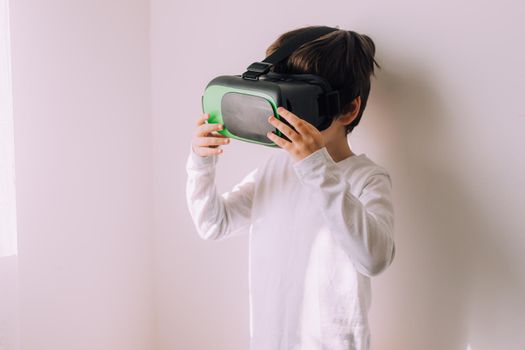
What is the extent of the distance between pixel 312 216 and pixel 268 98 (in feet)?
0.82

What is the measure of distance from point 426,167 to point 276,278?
12.6 inches

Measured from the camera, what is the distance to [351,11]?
0.93 meters

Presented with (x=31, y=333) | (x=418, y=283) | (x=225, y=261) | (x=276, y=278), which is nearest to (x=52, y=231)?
(x=31, y=333)

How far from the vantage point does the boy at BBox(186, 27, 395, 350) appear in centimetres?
71

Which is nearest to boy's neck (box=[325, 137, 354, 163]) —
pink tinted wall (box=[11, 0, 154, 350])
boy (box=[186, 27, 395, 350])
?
boy (box=[186, 27, 395, 350])

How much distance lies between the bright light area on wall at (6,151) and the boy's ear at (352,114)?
63cm

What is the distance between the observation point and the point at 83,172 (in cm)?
114

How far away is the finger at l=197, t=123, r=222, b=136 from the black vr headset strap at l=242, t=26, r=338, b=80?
94mm

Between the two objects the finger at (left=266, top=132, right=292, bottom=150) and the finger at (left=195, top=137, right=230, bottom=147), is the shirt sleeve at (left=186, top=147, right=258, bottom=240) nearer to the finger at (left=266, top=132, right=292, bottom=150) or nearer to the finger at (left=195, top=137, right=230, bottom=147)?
the finger at (left=195, top=137, right=230, bottom=147)

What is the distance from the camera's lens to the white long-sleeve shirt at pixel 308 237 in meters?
0.72

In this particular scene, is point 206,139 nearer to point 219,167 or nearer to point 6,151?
point 219,167

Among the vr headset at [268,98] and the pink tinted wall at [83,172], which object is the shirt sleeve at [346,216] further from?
the pink tinted wall at [83,172]

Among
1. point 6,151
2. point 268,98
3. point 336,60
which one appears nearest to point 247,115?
point 268,98

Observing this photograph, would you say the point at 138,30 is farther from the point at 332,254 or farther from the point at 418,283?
the point at 418,283
